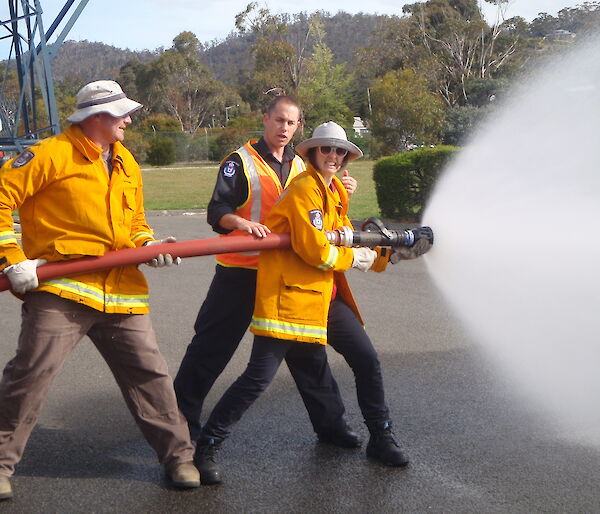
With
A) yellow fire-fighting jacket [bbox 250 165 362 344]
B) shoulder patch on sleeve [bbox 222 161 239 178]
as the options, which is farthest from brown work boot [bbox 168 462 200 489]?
shoulder patch on sleeve [bbox 222 161 239 178]

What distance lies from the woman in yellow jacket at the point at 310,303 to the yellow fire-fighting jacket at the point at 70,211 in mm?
631

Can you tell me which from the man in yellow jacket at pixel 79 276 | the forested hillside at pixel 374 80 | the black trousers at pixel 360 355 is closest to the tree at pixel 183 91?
the forested hillside at pixel 374 80

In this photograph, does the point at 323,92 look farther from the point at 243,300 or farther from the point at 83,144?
the point at 83,144

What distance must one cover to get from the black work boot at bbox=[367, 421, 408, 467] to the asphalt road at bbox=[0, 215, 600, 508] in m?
0.05

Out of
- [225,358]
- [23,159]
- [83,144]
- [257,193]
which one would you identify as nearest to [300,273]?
[257,193]

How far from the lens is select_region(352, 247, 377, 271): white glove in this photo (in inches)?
158

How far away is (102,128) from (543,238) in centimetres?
228

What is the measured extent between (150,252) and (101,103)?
685 millimetres

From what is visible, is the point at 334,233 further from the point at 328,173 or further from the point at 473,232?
the point at 473,232

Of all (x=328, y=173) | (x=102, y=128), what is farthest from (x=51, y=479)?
(x=328, y=173)

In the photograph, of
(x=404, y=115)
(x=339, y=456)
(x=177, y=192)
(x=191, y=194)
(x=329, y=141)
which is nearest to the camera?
(x=329, y=141)

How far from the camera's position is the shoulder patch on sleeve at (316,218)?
3.85m

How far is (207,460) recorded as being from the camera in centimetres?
400

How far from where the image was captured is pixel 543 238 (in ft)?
14.4
